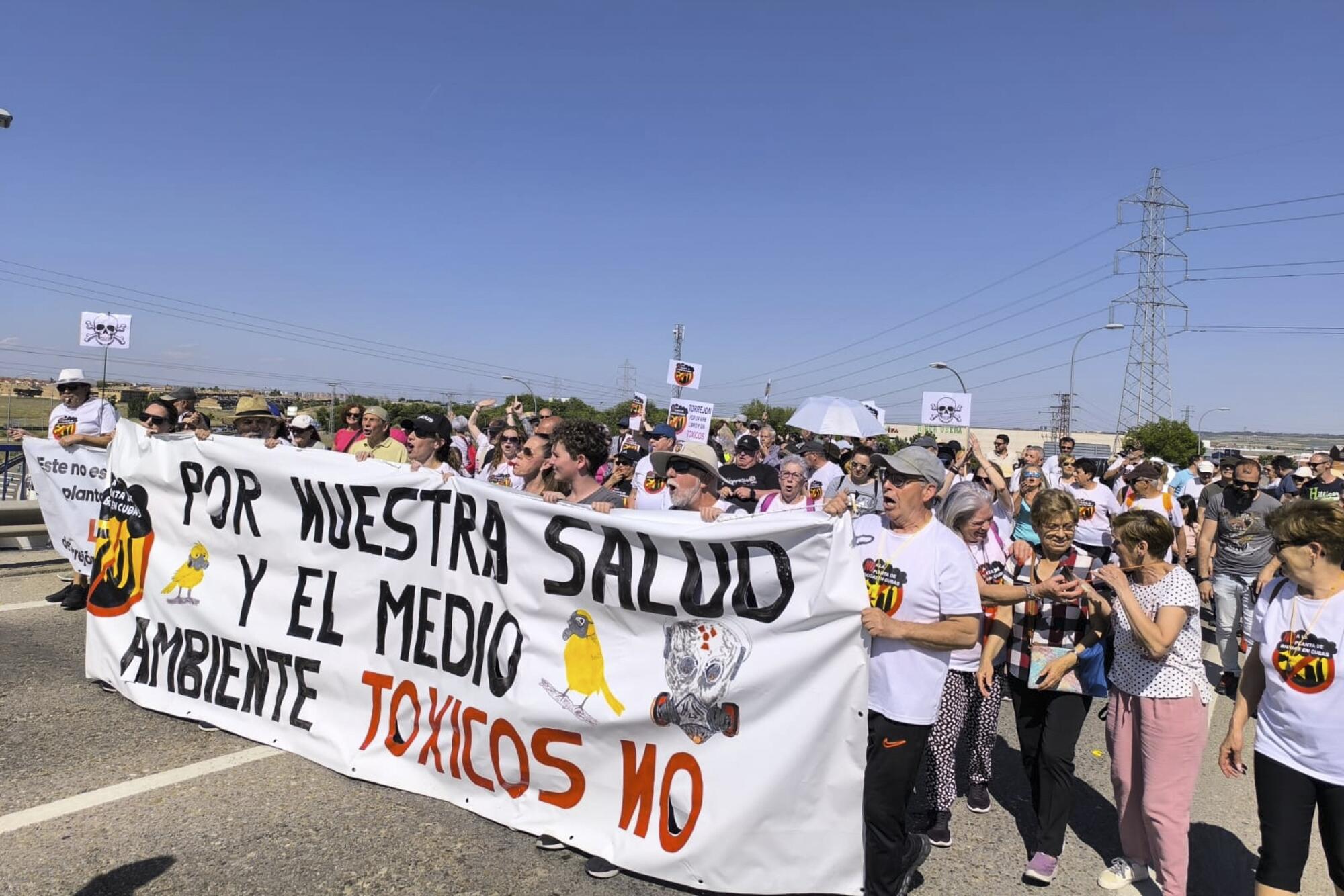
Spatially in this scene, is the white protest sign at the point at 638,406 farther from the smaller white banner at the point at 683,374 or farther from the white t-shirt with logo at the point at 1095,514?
the white t-shirt with logo at the point at 1095,514

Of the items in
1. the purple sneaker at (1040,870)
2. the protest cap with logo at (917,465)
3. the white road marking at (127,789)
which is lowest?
the white road marking at (127,789)

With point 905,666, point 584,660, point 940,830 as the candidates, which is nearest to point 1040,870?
Answer: point 940,830

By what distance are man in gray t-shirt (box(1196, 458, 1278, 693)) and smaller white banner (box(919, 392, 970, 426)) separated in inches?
280

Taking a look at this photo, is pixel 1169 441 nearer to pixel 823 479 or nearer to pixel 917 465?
pixel 823 479

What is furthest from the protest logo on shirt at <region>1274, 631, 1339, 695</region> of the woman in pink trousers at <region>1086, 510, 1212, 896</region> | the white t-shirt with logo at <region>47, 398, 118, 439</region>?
the white t-shirt with logo at <region>47, 398, 118, 439</region>

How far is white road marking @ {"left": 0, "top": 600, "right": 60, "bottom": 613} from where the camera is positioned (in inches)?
268

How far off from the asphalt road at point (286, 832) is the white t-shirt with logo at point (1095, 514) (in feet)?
9.36

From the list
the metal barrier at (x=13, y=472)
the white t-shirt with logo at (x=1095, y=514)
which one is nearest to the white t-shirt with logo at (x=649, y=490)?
the white t-shirt with logo at (x=1095, y=514)

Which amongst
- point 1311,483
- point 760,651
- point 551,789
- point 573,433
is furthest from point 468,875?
point 1311,483

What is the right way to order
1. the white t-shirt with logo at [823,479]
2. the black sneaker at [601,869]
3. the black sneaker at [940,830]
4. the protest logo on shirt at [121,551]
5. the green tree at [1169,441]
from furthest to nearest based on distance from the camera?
the green tree at [1169,441], the white t-shirt with logo at [823,479], the protest logo on shirt at [121,551], the black sneaker at [940,830], the black sneaker at [601,869]

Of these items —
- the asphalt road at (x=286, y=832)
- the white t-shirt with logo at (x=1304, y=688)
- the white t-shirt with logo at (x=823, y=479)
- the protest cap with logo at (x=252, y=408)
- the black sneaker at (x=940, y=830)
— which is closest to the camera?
the white t-shirt with logo at (x=1304, y=688)

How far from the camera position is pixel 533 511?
3.92 m

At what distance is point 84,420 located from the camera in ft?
23.7

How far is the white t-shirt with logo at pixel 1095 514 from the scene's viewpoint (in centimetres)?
752
